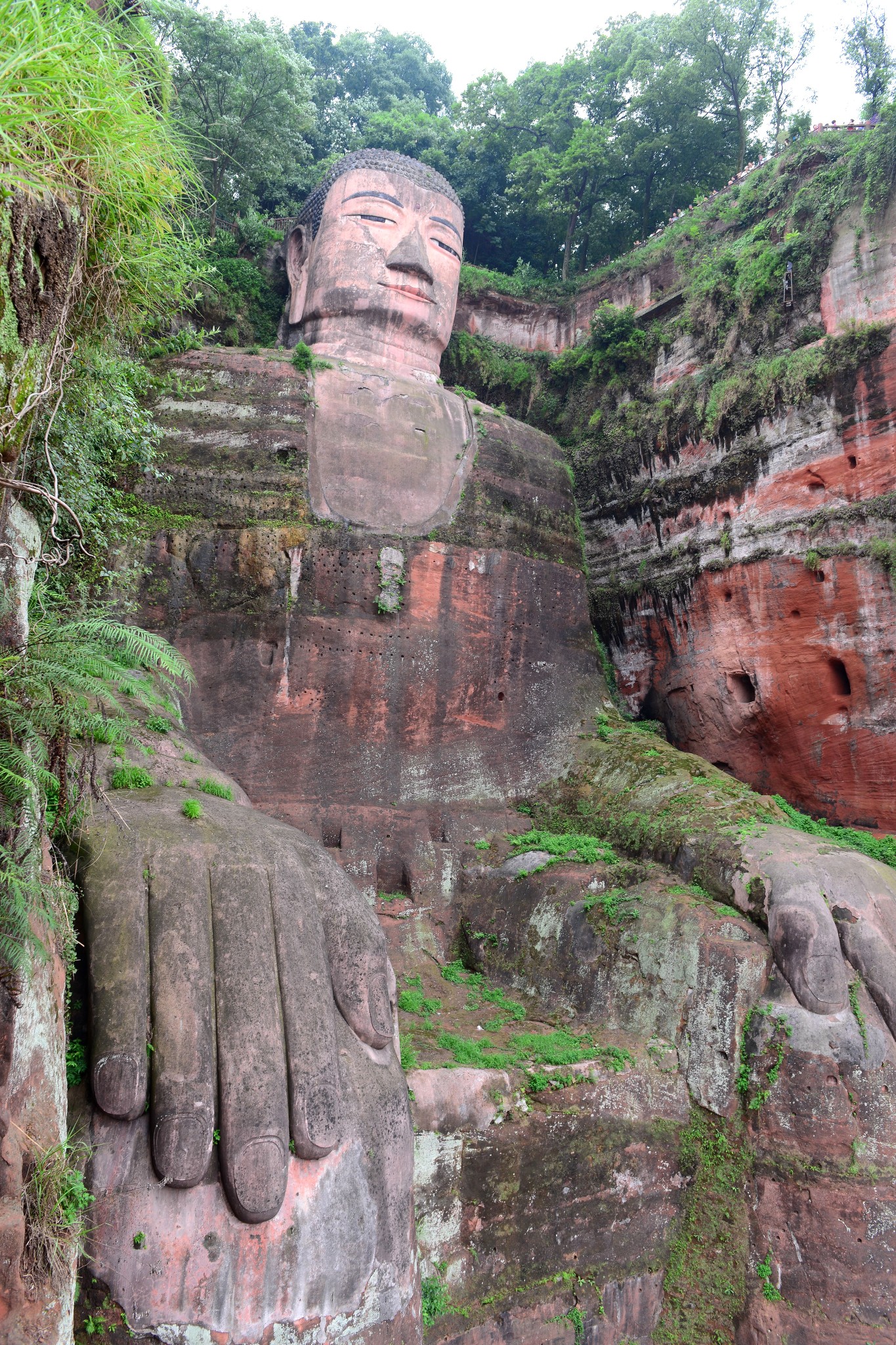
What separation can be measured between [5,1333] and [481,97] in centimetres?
2912

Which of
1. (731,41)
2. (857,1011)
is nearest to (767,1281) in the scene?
(857,1011)

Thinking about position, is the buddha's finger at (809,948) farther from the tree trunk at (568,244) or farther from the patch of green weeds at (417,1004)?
the tree trunk at (568,244)

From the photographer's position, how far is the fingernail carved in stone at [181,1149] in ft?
15.6

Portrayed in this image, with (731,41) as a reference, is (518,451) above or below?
below

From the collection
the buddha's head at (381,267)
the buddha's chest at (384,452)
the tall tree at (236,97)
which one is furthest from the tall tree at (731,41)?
the buddha's chest at (384,452)

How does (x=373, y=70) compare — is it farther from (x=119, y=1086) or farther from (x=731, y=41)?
(x=119, y=1086)

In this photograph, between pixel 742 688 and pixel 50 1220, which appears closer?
pixel 50 1220

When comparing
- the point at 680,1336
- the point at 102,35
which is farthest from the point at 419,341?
the point at 680,1336

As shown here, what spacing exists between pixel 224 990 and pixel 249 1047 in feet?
1.26

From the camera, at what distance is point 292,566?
11125 millimetres

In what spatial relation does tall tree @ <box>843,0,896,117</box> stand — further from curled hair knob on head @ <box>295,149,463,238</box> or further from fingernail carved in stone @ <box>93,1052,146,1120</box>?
fingernail carved in stone @ <box>93,1052,146,1120</box>

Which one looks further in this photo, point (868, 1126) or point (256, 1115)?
point (868, 1126)

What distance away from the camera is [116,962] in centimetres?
523

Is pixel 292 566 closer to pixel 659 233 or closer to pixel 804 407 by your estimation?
pixel 804 407
